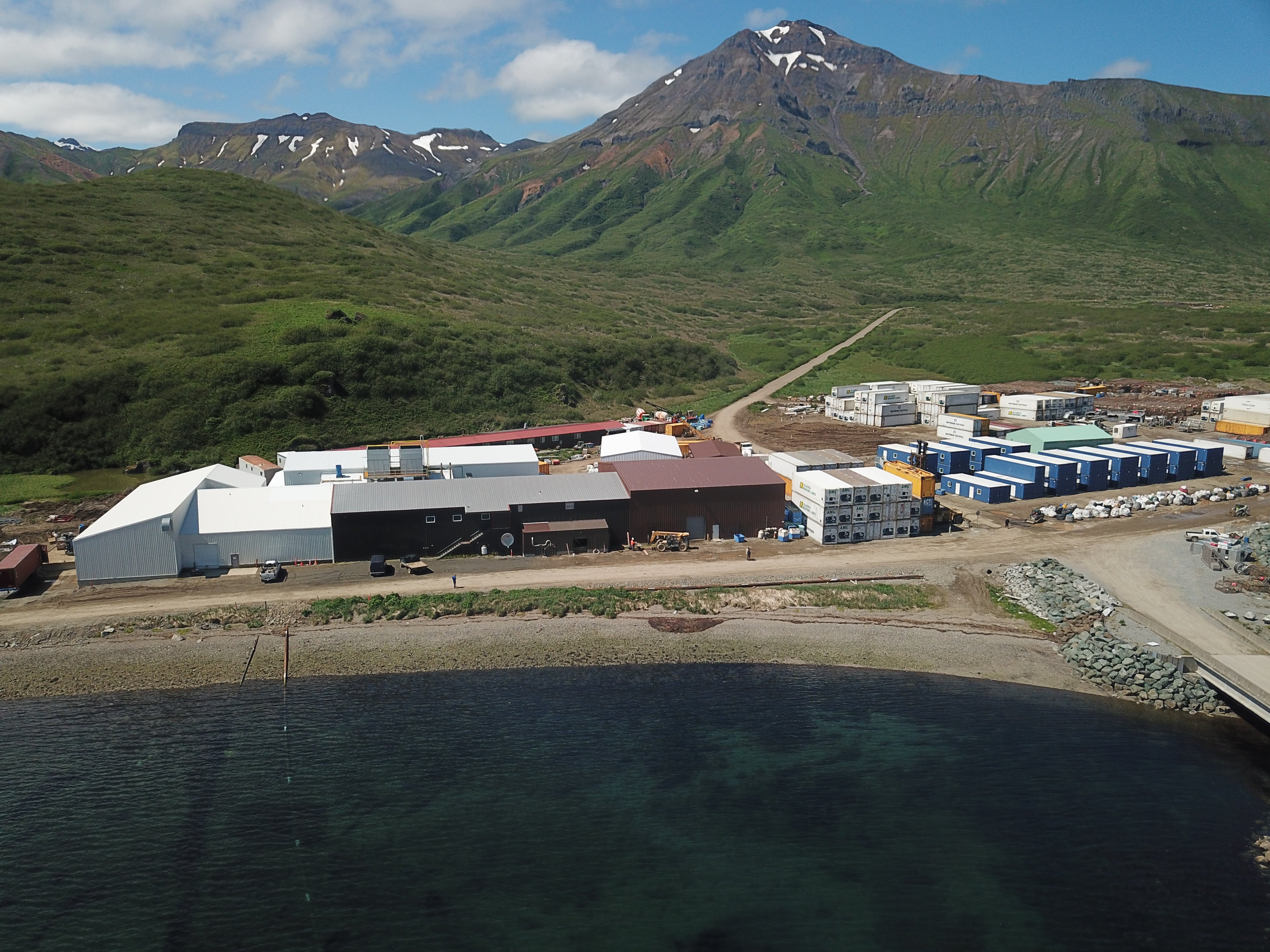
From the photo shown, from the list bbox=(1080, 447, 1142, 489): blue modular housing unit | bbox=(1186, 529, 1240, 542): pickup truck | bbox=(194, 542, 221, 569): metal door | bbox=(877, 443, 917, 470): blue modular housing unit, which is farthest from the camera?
bbox=(877, 443, 917, 470): blue modular housing unit

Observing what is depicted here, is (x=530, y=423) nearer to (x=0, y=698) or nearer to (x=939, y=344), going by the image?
(x=0, y=698)

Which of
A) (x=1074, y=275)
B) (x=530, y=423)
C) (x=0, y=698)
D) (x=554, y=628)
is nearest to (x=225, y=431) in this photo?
(x=530, y=423)

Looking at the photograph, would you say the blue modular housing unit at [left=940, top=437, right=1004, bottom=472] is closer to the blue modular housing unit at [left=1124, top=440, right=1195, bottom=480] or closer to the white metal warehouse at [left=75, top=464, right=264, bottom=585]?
the blue modular housing unit at [left=1124, top=440, right=1195, bottom=480]

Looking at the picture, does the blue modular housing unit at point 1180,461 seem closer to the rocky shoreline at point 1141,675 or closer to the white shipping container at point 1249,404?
the white shipping container at point 1249,404

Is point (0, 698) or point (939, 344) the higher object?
point (939, 344)

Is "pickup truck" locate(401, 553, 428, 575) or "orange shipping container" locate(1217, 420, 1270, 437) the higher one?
"orange shipping container" locate(1217, 420, 1270, 437)

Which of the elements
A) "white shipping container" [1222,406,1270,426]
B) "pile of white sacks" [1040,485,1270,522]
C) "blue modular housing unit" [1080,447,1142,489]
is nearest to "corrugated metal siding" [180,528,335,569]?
"pile of white sacks" [1040,485,1270,522]
